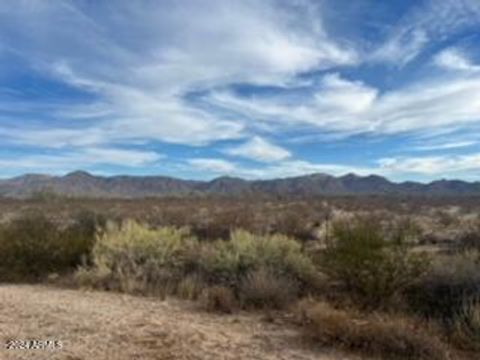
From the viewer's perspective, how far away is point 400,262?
13.4m

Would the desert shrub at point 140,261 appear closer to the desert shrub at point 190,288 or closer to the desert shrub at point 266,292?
the desert shrub at point 190,288

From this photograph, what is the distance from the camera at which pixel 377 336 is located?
9.60 meters

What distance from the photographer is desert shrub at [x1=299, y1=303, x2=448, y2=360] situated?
9.22 m

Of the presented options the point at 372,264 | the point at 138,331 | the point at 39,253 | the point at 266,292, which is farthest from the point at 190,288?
Answer: the point at 39,253

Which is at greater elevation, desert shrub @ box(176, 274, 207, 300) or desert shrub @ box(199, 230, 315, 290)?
desert shrub @ box(199, 230, 315, 290)

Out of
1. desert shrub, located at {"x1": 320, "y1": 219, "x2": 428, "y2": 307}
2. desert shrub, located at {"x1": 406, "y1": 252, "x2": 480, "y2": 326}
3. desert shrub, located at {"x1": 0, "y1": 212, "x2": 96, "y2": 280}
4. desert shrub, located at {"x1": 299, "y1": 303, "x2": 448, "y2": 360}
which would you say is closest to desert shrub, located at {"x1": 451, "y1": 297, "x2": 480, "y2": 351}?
desert shrub, located at {"x1": 299, "y1": 303, "x2": 448, "y2": 360}

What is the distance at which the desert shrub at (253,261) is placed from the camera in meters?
14.9

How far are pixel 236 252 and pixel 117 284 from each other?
9.43 ft

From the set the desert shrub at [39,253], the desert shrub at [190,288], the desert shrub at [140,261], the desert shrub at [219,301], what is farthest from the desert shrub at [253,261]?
the desert shrub at [39,253]

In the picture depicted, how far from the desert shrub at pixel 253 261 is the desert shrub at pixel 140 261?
2.89ft

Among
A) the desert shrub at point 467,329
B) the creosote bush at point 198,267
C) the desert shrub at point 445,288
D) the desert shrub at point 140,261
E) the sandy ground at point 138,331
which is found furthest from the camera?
the desert shrub at point 140,261

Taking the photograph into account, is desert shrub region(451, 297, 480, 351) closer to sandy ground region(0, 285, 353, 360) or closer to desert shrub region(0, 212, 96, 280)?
sandy ground region(0, 285, 353, 360)

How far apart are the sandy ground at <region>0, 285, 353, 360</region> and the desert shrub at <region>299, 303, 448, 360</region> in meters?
0.36

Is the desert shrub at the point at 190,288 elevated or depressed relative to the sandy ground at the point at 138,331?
elevated
